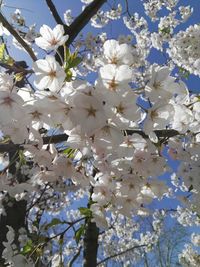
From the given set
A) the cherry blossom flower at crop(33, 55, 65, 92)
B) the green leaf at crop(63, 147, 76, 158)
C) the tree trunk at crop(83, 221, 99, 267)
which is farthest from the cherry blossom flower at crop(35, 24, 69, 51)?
the tree trunk at crop(83, 221, 99, 267)

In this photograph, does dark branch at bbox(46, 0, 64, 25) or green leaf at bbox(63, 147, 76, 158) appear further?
dark branch at bbox(46, 0, 64, 25)

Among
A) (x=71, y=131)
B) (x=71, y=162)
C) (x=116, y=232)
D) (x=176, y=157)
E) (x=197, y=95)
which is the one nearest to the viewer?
(x=71, y=131)

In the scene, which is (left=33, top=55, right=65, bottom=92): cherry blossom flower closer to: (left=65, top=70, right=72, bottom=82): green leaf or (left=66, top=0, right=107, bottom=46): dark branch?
(left=65, top=70, right=72, bottom=82): green leaf

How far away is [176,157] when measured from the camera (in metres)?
2.11

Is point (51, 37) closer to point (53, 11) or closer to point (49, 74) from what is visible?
point (49, 74)

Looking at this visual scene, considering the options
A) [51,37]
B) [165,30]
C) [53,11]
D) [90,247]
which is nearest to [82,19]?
[53,11]

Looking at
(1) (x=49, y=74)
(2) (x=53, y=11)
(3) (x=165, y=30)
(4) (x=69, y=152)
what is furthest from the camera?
(3) (x=165, y=30)

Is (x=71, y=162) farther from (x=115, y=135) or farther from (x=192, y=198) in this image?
(x=192, y=198)

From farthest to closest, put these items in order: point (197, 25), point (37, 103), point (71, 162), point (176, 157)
→ 1. point (197, 25)
2. point (176, 157)
3. point (71, 162)
4. point (37, 103)

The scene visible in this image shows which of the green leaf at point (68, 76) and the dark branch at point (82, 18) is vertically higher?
the green leaf at point (68, 76)

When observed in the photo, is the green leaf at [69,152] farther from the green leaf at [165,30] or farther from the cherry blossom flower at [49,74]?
the green leaf at [165,30]

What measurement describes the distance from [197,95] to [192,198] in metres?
0.65

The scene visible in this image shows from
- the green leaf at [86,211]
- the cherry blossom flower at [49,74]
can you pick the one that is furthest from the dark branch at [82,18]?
the cherry blossom flower at [49,74]

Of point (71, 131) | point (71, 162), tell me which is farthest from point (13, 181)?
point (71, 131)
